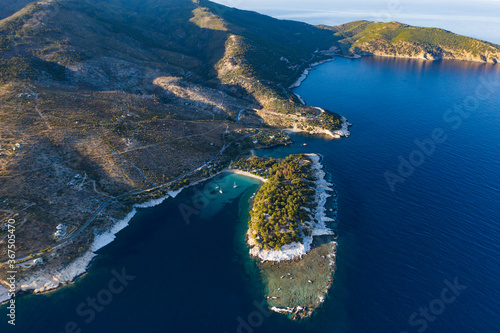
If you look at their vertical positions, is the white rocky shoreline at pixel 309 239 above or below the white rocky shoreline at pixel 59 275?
above

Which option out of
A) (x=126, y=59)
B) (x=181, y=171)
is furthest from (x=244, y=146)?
(x=126, y=59)

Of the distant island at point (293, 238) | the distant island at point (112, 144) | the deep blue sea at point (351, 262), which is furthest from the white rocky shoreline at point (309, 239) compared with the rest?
the deep blue sea at point (351, 262)

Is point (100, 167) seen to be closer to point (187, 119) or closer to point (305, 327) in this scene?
point (187, 119)

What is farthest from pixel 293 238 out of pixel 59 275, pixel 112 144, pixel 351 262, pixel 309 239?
pixel 112 144

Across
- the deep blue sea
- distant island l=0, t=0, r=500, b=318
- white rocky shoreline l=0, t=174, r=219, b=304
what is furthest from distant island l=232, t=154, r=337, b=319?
white rocky shoreline l=0, t=174, r=219, b=304

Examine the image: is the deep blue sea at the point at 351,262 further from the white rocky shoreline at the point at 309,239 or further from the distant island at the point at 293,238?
the white rocky shoreline at the point at 309,239

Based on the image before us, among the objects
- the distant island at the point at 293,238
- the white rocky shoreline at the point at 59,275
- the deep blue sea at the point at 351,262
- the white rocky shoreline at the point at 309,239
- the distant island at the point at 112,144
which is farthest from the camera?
the distant island at the point at 112,144
